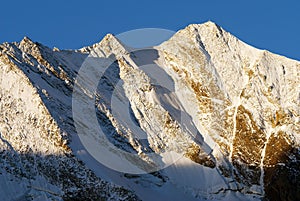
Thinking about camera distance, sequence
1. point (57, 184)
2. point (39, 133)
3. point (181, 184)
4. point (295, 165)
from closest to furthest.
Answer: point (57, 184), point (39, 133), point (181, 184), point (295, 165)

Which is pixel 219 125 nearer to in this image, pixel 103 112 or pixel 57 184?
pixel 103 112

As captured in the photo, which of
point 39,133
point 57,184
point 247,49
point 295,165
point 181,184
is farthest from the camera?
point 247,49

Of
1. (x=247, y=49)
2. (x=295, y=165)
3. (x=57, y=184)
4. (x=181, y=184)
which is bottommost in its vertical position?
(x=57, y=184)

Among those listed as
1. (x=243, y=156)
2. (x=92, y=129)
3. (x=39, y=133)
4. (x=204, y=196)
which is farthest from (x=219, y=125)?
(x=39, y=133)

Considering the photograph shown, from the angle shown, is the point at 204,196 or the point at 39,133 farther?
the point at 204,196

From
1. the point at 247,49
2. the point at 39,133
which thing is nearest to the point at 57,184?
the point at 39,133

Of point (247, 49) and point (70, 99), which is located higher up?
point (247, 49)
